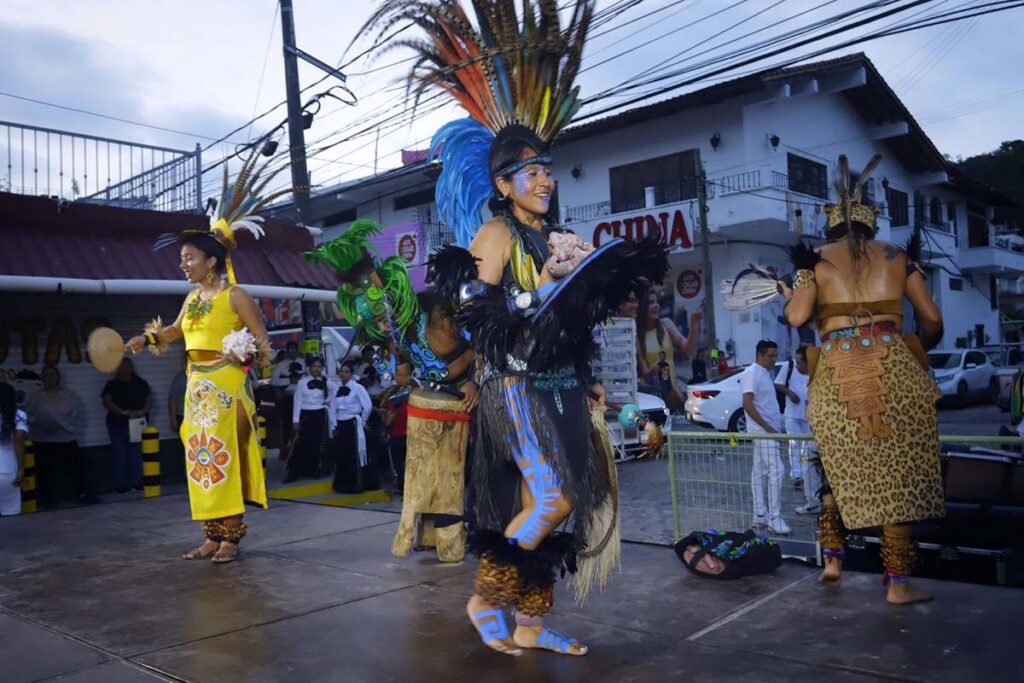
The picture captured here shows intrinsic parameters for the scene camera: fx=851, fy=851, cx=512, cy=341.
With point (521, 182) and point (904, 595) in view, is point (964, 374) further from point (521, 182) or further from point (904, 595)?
point (521, 182)

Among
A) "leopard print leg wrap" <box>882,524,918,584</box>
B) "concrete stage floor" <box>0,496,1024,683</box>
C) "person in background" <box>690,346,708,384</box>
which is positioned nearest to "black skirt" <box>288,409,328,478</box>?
"concrete stage floor" <box>0,496,1024,683</box>

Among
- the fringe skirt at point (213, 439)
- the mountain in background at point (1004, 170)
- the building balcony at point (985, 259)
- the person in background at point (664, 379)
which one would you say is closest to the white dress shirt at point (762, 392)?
the fringe skirt at point (213, 439)

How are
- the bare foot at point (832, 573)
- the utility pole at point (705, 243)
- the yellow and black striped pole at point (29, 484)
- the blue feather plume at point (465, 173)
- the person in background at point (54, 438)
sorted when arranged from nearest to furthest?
the blue feather plume at point (465, 173)
the bare foot at point (832, 573)
the yellow and black striped pole at point (29, 484)
the person in background at point (54, 438)
the utility pole at point (705, 243)

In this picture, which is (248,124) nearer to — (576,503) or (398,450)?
(398,450)

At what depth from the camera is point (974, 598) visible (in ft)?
12.9

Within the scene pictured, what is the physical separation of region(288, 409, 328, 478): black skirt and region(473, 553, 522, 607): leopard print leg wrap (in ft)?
23.9

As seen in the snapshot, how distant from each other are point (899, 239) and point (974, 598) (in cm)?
2662

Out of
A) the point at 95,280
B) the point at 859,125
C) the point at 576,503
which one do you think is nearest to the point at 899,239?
the point at 859,125

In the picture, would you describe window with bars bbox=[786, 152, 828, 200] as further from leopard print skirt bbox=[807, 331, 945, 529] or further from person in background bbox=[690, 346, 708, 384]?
leopard print skirt bbox=[807, 331, 945, 529]

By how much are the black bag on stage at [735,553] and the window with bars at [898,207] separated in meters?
25.1

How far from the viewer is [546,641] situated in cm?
342

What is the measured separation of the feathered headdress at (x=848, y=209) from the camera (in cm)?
420

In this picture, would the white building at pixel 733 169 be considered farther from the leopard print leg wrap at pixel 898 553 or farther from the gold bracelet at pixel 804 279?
the leopard print leg wrap at pixel 898 553

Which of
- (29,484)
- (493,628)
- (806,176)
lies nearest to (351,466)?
(29,484)
